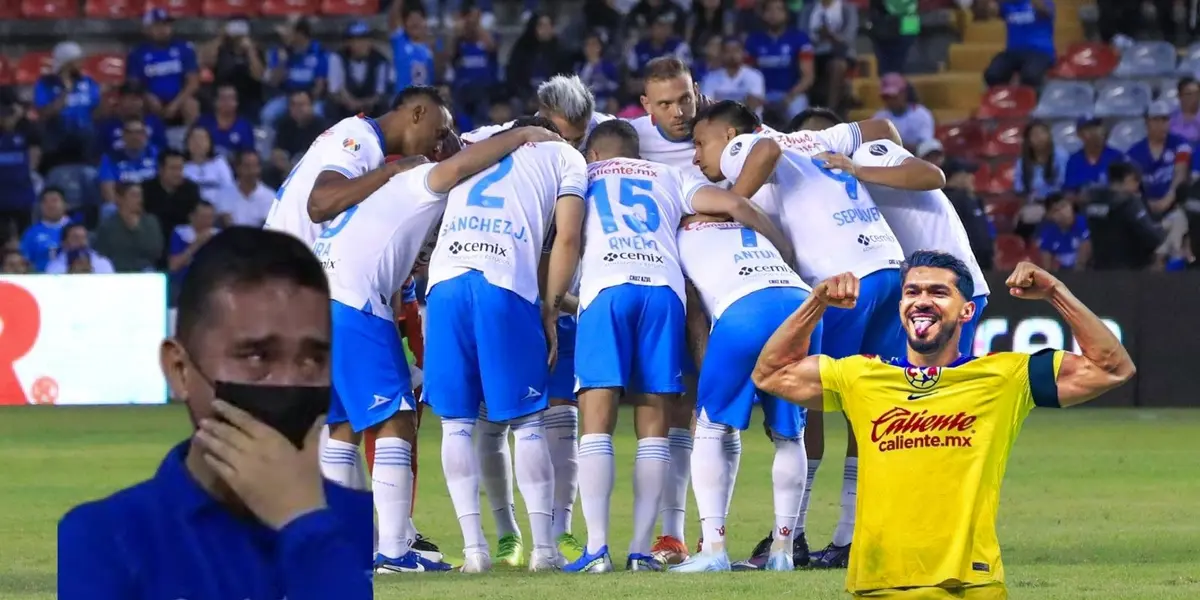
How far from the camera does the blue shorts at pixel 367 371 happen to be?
6.98 m

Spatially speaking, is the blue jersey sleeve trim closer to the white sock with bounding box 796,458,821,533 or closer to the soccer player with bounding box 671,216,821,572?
the soccer player with bounding box 671,216,821,572

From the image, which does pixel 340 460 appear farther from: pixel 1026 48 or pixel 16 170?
pixel 1026 48

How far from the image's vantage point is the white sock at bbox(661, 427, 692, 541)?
7.55 metres

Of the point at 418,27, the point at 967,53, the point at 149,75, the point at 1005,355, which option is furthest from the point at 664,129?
the point at 967,53

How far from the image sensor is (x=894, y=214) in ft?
25.9

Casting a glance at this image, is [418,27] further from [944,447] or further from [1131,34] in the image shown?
[944,447]

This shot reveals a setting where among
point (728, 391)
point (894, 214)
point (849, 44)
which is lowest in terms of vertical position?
point (728, 391)

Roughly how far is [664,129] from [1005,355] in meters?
3.34

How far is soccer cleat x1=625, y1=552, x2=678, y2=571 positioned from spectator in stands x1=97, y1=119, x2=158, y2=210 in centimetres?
1170

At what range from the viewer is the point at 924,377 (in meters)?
4.89

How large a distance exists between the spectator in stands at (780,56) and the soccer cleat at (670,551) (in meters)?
11.8

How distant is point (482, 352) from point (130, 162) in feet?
38.5

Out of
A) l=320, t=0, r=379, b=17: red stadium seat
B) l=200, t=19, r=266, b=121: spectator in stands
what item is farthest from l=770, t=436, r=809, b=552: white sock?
l=320, t=0, r=379, b=17: red stadium seat

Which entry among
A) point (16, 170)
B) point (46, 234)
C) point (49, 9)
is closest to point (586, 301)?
point (46, 234)
